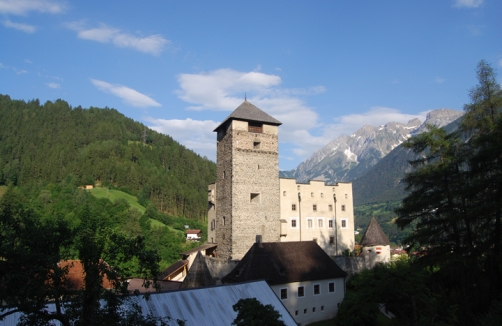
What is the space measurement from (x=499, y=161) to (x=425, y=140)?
484cm

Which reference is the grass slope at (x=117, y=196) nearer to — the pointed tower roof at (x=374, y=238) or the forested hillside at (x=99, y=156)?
the forested hillside at (x=99, y=156)

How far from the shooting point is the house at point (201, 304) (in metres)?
13.4

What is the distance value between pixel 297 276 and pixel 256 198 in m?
9.36

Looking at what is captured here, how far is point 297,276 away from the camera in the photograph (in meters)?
Result: 24.7

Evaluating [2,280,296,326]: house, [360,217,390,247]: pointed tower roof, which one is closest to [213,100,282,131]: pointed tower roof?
[360,217,390,247]: pointed tower roof

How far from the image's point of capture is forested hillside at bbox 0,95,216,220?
95375 millimetres

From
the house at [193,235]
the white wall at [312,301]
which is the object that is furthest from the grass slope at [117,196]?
the white wall at [312,301]

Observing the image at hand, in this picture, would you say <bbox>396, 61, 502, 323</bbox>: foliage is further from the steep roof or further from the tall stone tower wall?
the steep roof

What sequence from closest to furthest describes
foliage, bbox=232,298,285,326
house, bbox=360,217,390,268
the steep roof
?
foliage, bbox=232,298,285,326 < the steep roof < house, bbox=360,217,390,268

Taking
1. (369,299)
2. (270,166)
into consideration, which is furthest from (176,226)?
(369,299)

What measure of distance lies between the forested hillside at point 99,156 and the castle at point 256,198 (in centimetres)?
6208

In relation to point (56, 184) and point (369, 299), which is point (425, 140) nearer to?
point (369, 299)

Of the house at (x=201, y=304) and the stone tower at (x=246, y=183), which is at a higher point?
the stone tower at (x=246, y=183)

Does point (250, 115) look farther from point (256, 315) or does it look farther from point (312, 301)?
point (256, 315)
